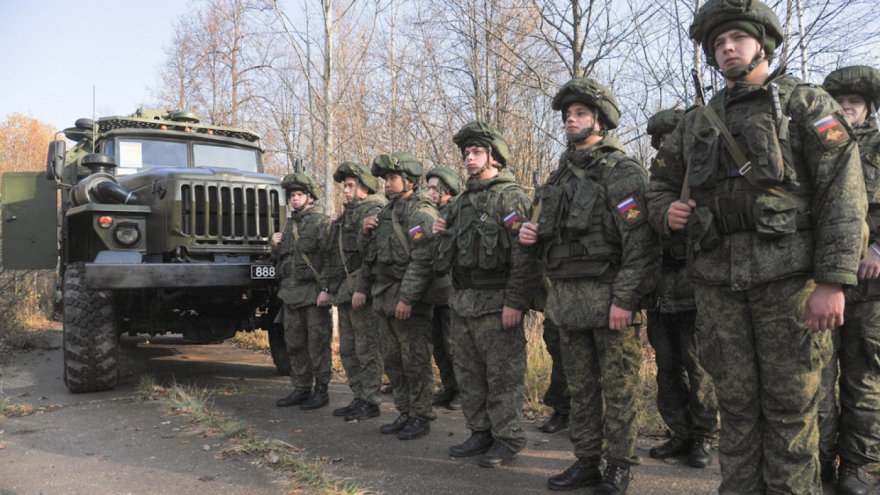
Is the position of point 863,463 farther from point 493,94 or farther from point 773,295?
point 493,94

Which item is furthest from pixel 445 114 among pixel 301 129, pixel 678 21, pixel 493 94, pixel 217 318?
pixel 301 129

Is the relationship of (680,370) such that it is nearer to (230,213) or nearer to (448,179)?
(448,179)

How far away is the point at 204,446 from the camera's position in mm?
3816

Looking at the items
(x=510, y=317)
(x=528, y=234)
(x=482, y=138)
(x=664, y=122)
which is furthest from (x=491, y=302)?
(x=664, y=122)

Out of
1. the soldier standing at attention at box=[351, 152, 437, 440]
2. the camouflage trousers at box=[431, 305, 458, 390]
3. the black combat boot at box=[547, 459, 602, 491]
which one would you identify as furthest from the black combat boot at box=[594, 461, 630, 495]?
the camouflage trousers at box=[431, 305, 458, 390]

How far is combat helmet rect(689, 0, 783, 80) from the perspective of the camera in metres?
2.29

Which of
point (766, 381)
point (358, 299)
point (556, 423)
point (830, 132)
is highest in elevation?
point (830, 132)

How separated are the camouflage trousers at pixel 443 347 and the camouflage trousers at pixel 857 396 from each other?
2.84 m

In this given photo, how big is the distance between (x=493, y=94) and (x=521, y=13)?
1.29 metres

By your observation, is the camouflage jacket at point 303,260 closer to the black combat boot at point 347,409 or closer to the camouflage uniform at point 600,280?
the black combat boot at point 347,409

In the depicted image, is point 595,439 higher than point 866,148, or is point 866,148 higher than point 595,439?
point 866,148

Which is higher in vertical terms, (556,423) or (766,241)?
(766,241)

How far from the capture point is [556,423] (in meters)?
4.25

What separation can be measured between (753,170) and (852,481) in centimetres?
171
